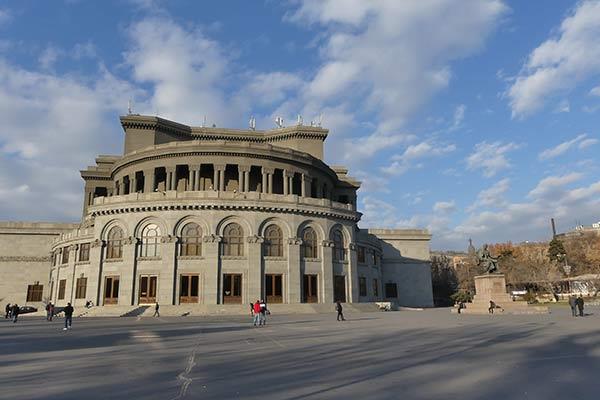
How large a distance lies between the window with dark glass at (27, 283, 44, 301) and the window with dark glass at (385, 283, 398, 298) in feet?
150

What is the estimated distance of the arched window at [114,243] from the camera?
147 ft

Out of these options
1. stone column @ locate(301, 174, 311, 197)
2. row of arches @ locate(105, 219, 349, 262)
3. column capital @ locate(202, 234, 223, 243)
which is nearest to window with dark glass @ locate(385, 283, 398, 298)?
stone column @ locate(301, 174, 311, 197)

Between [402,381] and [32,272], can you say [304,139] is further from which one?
[402,381]

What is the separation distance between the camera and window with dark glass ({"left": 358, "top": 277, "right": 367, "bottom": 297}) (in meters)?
51.3

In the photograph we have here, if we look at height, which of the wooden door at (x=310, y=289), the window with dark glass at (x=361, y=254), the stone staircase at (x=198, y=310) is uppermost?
the window with dark glass at (x=361, y=254)

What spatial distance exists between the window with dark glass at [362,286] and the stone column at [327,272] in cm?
617

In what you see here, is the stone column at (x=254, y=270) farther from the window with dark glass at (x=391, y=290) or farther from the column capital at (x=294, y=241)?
the window with dark glass at (x=391, y=290)

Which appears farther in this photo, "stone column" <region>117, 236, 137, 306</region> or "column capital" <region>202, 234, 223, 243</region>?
"column capital" <region>202, 234, 223, 243</region>

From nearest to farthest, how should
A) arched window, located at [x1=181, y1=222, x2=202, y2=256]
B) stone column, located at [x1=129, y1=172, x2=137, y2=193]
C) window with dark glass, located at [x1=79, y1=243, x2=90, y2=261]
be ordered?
arched window, located at [x1=181, y1=222, x2=202, y2=256]
window with dark glass, located at [x1=79, y1=243, x2=90, y2=261]
stone column, located at [x1=129, y1=172, x2=137, y2=193]

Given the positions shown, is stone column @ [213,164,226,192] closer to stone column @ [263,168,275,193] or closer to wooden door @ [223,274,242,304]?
stone column @ [263,168,275,193]

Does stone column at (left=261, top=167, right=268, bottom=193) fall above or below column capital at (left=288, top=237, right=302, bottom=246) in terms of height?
above

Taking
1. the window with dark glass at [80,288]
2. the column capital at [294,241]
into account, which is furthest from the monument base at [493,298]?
the window with dark glass at [80,288]

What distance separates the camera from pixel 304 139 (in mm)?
66875

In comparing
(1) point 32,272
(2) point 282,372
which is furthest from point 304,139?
(2) point 282,372
